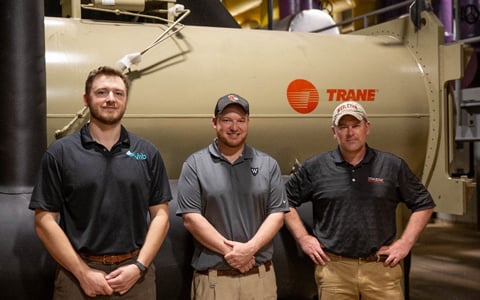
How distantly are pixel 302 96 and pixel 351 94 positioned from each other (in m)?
0.37

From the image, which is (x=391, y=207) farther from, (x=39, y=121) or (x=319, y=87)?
(x=39, y=121)

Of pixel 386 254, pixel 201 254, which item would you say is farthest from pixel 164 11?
pixel 386 254

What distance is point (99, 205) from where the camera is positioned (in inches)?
91.0

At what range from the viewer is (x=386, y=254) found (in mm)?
2900

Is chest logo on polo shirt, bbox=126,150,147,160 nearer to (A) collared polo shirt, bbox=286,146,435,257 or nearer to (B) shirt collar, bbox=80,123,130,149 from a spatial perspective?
(B) shirt collar, bbox=80,123,130,149

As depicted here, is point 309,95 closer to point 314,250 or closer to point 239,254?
point 314,250

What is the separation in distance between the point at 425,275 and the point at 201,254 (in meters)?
3.74

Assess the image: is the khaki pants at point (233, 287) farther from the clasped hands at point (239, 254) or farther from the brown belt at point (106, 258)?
the brown belt at point (106, 258)

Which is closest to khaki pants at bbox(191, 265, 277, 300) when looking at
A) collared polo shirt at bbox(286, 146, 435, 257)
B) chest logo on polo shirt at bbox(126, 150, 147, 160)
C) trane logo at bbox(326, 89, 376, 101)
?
collared polo shirt at bbox(286, 146, 435, 257)

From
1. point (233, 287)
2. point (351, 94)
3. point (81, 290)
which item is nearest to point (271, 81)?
point (351, 94)

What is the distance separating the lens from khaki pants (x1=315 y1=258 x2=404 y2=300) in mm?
2898

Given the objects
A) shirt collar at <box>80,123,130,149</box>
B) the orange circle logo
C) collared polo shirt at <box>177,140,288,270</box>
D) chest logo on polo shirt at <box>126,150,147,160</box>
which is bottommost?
collared polo shirt at <box>177,140,288,270</box>

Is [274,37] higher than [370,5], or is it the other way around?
[370,5]

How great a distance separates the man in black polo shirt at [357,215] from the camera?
2893 millimetres
